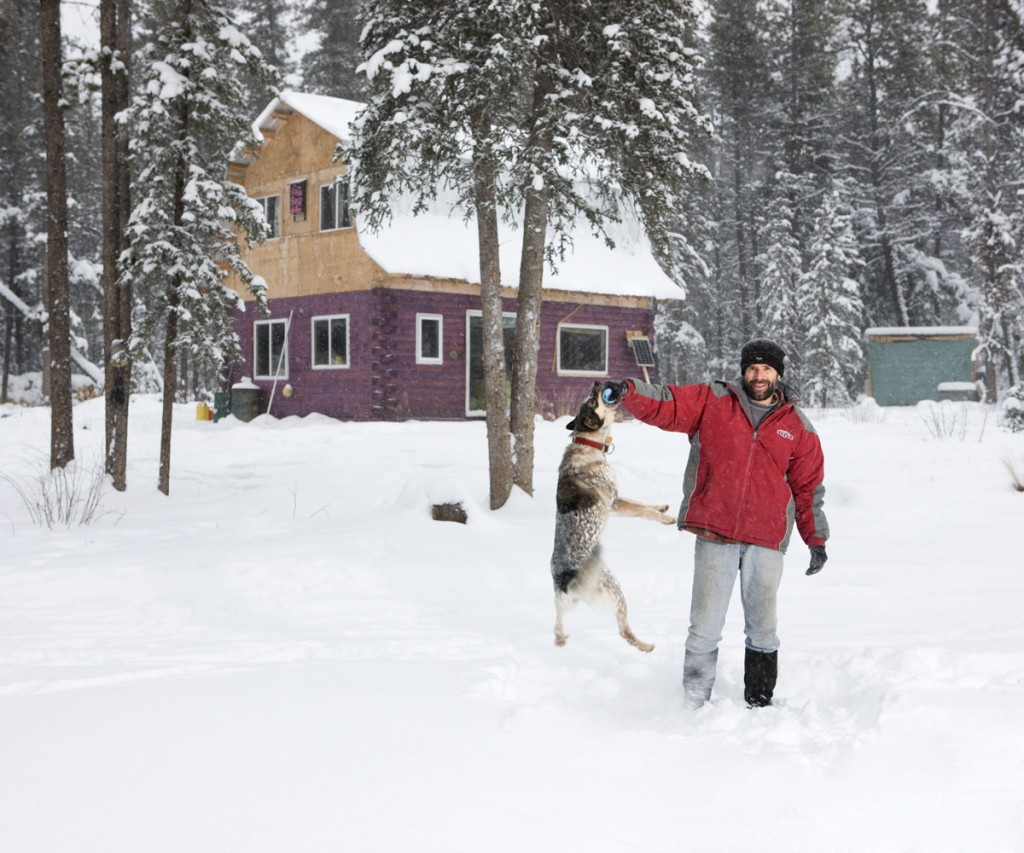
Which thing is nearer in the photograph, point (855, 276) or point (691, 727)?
point (691, 727)

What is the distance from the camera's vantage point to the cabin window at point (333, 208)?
21109 mm

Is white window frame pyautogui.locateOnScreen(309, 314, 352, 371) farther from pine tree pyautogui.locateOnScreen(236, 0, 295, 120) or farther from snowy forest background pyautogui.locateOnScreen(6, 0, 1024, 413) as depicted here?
pine tree pyautogui.locateOnScreen(236, 0, 295, 120)

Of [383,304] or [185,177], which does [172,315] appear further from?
[383,304]

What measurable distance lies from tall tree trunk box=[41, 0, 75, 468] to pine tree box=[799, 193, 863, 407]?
74.9 feet

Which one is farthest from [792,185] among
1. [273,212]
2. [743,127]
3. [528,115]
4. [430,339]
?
[528,115]

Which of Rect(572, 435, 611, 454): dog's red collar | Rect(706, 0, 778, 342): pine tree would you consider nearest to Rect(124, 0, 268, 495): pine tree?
Rect(572, 435, 611, 454): dog's red collar

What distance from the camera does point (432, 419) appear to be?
69.7ft

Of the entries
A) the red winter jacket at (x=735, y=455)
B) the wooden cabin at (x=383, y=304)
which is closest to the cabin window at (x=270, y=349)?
the wooden cabin at (x=383, y=304)

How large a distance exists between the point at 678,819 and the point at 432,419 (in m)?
17.9

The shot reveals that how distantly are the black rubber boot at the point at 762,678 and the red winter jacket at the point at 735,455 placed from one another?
59cm

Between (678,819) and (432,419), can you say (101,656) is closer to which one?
(678,819)

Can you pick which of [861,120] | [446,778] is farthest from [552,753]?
[861,120]

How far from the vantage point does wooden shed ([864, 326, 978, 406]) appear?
28.0 meters

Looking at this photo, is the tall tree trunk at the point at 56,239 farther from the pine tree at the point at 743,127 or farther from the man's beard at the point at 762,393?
the pine tree at the point at 743,127
